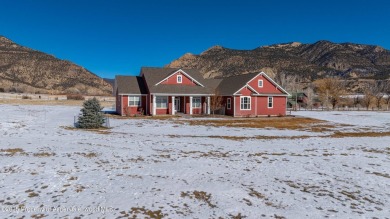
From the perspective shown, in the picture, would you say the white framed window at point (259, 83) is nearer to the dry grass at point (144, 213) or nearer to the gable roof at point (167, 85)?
the gable roof at point (167, 85)

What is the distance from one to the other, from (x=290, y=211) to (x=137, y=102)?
100 feet

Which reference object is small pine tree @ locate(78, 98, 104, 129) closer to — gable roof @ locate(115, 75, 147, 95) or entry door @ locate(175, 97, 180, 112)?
gable roof @ locate(115, 75, 147, 95)

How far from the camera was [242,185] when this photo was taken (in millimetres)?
9383

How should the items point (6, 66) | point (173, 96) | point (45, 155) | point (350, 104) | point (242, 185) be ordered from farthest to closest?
1. point (6, 66)
2. point (350, 104)
3. point (173, 96)
4. point (45, 155)
5. point (242, 185)

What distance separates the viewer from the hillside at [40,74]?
119250 millimetres

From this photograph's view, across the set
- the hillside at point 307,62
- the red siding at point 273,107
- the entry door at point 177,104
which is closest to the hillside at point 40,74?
the hillside at point 307,62

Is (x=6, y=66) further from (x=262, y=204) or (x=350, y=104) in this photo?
(x=262, y=204)

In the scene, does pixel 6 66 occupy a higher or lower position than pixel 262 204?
higher

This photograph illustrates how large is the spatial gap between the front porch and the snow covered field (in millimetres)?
18305

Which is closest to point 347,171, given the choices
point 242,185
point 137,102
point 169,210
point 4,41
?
point 242,185

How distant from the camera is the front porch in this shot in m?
35.2

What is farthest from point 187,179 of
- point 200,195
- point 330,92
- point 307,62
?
point 307,62

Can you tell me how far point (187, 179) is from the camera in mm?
9852

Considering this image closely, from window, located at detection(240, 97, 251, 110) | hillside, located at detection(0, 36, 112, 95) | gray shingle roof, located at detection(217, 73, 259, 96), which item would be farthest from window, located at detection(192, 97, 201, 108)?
hillside, located at detection(0, 36, 112, 95)
